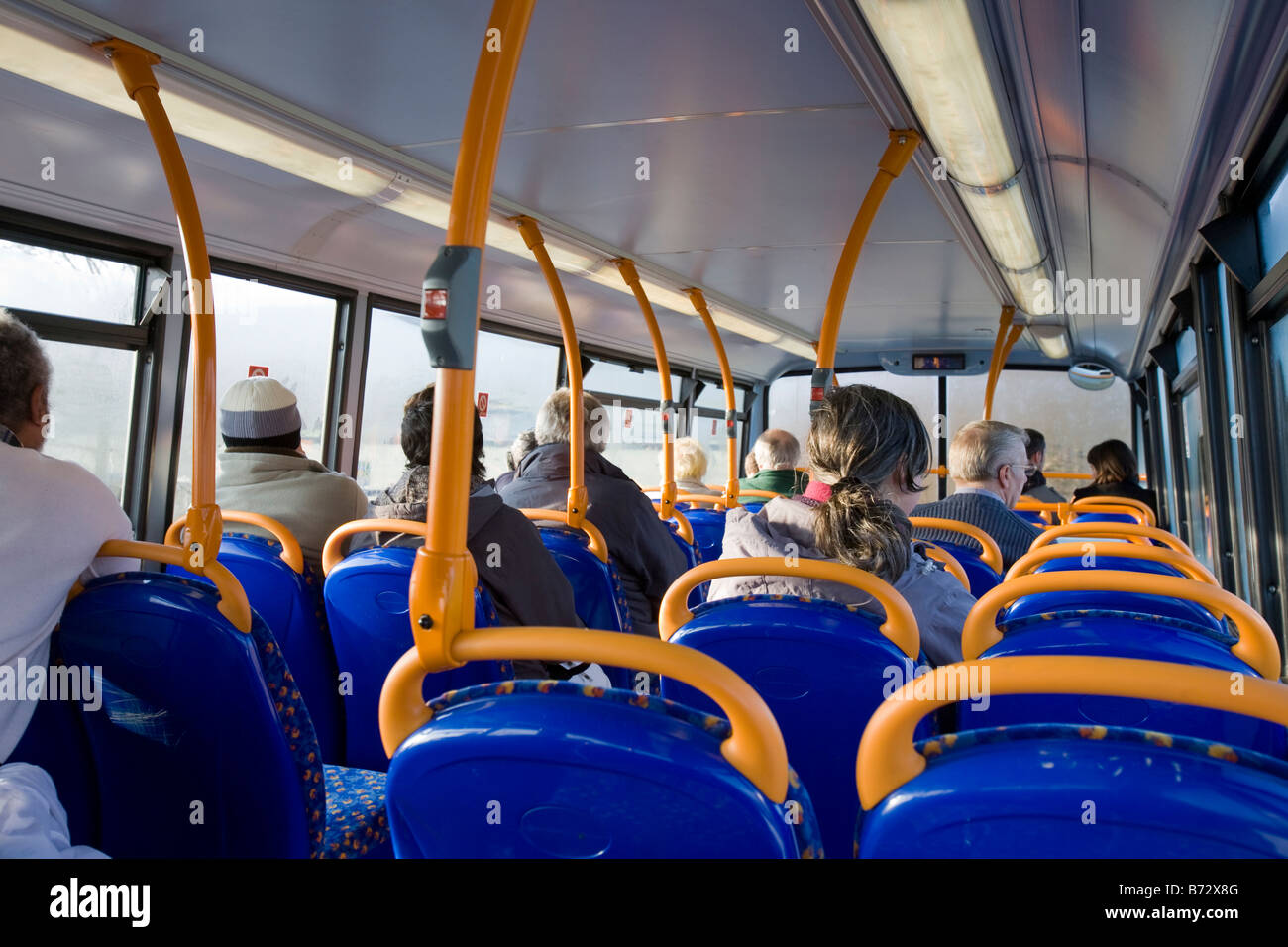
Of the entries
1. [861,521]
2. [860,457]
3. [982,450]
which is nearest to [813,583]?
[861,521]

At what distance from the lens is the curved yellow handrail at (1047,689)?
0.78m

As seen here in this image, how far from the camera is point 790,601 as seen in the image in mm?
1383

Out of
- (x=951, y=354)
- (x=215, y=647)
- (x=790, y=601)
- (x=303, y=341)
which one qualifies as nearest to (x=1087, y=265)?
(x=951, y=354)

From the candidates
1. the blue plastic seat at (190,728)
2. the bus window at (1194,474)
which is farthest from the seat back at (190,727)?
the bus window at (1194,474)

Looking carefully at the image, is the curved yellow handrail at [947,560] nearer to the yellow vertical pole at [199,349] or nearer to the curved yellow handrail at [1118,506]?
the yellow vertical pole at [199,349]

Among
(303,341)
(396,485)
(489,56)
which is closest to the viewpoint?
(489,56)

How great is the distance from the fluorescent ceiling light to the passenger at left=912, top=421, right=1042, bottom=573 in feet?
3.34

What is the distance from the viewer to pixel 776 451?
626cm

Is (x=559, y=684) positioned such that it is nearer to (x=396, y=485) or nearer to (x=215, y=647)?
(x=215, y=647)

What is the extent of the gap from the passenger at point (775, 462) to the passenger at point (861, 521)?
373 centimetres

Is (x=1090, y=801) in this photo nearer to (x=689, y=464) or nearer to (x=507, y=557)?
(x=507, y=557)

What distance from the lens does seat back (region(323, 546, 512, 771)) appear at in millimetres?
1954

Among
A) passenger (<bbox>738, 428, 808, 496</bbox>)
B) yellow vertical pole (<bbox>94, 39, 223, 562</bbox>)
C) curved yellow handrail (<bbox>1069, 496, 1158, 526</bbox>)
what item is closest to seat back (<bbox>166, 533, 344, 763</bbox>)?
yellow vertical pole (<bbox>94, 39, 223, 562</bbox>)

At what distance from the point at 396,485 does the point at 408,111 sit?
1405 mm
